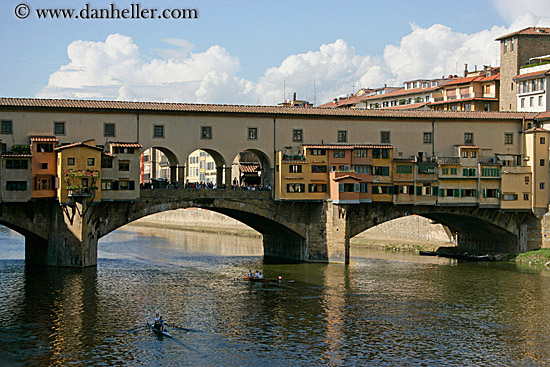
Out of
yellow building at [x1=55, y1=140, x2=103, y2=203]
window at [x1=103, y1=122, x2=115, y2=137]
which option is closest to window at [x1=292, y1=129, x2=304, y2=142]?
window at [x1=103, y1=122, x2=115, y2=137]

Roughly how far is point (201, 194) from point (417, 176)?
2235 centimetres

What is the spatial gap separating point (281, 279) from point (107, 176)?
18476mm

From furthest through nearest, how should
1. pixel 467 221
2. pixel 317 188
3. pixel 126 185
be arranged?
1. pixel 467 221
2. pixel 317 188
3. pixel 126 185

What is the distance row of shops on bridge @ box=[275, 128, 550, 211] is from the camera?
265 ft

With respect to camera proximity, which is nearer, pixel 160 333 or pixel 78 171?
pixel 160 333

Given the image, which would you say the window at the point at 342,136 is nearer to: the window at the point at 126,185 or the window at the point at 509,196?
the window at the point at 509,196

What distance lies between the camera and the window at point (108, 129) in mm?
75375

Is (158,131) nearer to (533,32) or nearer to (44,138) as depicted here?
(44,138)

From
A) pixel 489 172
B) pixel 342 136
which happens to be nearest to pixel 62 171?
pixel 342 136

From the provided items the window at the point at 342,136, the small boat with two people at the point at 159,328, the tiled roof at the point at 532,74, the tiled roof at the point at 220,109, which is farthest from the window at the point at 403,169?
the small boat with two people at the point at 159,328

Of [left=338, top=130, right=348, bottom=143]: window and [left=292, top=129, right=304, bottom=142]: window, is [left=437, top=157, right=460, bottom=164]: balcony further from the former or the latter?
[left=292, top=129, right=304, bottom=142]: window

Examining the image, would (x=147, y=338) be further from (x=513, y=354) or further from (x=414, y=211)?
(x=414, y=211)

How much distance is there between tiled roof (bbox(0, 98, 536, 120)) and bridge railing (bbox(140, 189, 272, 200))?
7.70 m

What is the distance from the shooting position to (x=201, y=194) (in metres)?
78.4
